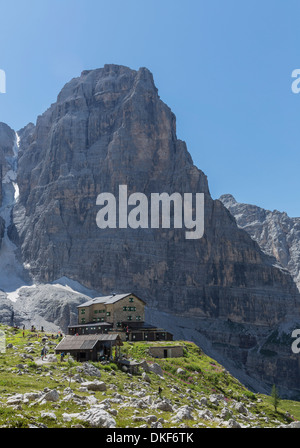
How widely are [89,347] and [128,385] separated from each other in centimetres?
1278

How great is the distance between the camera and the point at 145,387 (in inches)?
1548

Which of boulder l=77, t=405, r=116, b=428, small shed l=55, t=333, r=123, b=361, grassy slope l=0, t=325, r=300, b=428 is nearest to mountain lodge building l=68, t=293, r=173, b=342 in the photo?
grassy slope l=0, t=325, r=300, b=428

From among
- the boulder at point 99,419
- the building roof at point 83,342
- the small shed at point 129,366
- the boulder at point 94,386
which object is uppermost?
the building roof at point 83,342

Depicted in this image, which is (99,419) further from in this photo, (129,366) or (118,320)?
(118,320)

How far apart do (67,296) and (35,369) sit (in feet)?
481

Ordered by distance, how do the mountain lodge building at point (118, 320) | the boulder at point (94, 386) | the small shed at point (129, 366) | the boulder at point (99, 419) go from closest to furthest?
the boulder at point (99, 419) → the boulder at point (94, 386) → the small shed at point (129, 366) → the mountain lodge building at point (118, 320)

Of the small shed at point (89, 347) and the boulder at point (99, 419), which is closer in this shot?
the boulder at point (99, 419)

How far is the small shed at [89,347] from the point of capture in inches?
1971

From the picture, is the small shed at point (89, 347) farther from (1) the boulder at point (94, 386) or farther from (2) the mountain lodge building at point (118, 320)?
(2) the mountain lodge building at point (118, 320)

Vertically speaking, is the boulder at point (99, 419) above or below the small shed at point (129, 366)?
above

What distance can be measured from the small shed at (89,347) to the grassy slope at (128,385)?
10.5ft

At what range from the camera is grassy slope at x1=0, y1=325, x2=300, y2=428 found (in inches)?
936

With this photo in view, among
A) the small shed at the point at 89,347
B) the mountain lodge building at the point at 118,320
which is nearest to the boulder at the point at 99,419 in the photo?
the small shed at the point at 89,347

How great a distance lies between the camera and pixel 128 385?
3797cm
